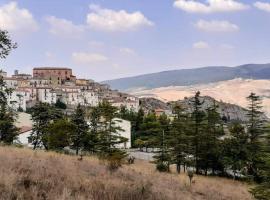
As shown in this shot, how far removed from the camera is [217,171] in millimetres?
61188

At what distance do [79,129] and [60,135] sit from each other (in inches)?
129

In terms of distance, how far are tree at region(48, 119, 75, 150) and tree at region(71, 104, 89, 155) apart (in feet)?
1.88

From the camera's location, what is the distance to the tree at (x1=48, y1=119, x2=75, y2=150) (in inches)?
2169

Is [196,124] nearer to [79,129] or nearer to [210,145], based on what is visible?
[210,145]

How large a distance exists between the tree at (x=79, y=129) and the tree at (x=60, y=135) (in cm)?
57

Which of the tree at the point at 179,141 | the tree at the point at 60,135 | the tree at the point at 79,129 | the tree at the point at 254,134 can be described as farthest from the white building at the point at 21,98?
the tree at the point at 254,134

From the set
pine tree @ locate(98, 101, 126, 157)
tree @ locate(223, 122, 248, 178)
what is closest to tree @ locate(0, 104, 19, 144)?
pine tree @ locate(98, 101, 126, 157)

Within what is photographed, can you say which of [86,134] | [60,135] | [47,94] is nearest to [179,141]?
[86,134]

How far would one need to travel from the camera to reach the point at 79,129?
57844 mm

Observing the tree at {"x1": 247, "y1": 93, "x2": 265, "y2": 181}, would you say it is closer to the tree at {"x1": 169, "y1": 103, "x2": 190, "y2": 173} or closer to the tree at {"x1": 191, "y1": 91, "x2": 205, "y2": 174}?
the tree at {"x1": 191, "y1": 91, "x2": 205, "y2": 174}

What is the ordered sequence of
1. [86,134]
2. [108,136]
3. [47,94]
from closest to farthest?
[108,136], [86,134], [47,94]

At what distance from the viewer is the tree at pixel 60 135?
2169 inches

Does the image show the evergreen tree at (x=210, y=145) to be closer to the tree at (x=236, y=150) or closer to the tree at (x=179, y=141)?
the tree at (x=236, y=150)

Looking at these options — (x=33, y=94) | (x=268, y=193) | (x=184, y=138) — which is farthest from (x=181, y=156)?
(x=33, y=94)
